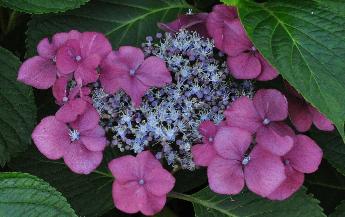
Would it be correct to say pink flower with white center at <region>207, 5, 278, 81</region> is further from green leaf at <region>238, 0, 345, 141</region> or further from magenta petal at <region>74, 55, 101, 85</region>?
magenta petal at <region>74, 55, 101, 85</region>

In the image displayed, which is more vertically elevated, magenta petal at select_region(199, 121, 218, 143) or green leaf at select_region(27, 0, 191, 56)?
green leaf at select_region(27, 0, 191, 56)

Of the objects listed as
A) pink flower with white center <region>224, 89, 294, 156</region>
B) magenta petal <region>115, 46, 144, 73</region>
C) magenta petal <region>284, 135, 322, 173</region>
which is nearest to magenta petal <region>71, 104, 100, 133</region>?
magenta petal <region>115, 46, 144, 73</region>

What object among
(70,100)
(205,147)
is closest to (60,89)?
(70,100)

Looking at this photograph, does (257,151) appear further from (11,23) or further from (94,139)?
(11,23)

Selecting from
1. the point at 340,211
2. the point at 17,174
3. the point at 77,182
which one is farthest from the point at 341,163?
the point at 17,174

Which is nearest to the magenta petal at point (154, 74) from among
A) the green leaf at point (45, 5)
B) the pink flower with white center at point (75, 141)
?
the pink flower with white center at point (75, 141)
